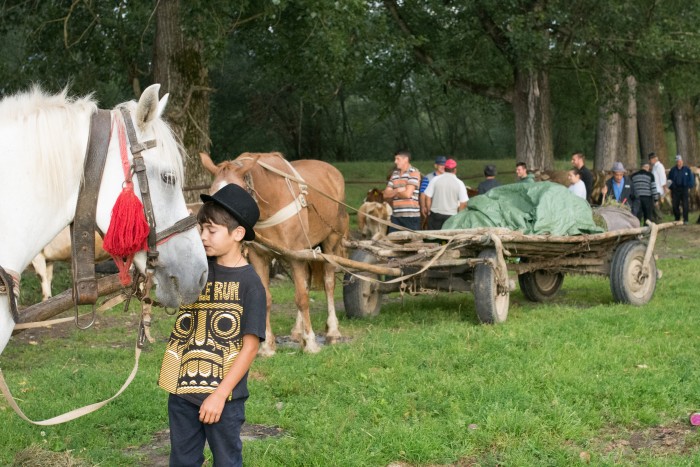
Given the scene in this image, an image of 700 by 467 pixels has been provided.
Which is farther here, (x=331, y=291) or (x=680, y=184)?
(x=680, y=184)

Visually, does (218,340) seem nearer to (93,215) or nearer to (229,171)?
(93,215)

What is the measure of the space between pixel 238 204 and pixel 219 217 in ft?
0.33

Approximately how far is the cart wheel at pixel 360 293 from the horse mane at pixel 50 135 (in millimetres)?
6261

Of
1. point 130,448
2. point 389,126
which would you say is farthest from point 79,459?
point 389,126

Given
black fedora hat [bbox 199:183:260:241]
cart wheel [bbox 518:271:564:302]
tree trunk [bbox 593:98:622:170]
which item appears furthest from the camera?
tree trunk [bbox 593:98:622:170]

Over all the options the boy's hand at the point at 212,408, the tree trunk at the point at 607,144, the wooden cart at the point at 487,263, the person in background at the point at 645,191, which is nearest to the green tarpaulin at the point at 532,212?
the wooden cart at the point at 487,263

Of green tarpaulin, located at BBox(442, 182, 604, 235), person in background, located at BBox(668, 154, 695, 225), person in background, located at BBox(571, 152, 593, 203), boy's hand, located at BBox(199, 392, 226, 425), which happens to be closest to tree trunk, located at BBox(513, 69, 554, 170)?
person in background, located at BBox(571, 152, 593, 203)

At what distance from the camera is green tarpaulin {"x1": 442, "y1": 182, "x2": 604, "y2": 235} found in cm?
941

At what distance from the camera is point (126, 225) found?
3.16 m

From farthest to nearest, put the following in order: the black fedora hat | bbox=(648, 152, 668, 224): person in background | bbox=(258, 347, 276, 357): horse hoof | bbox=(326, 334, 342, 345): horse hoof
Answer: bbox=(648, 152, 668, 224): person in background < bbox=(326, 334, 342, 345): horse hoof < bbox=(258, 347, 276, 357): horse hoof < the black fedora hat

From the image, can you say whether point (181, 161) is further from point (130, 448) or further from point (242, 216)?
point (130, 448)

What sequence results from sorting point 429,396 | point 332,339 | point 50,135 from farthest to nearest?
point 332,339
point 429,396
point 50,135

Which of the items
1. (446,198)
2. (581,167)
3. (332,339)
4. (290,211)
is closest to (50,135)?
(290,211)

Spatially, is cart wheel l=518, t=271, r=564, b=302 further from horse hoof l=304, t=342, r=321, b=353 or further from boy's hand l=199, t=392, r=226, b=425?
boy's hand l=199, t=392, r=226, b=425
